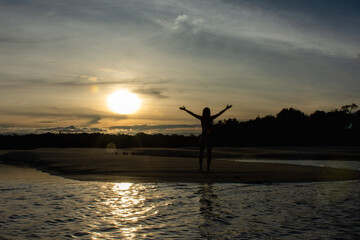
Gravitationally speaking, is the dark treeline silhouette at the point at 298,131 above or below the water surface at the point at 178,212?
above

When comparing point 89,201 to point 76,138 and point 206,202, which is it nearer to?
point 206,202

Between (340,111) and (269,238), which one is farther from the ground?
(340,111)

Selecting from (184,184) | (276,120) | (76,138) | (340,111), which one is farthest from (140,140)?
(184,184)

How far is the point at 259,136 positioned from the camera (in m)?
53.2

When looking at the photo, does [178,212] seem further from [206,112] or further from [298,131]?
[298,131]

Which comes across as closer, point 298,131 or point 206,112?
point 206,112

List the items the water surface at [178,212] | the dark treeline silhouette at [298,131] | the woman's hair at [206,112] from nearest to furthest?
the water surface at [178,212] → the woman's hair at [206,112] → the dark treeline silhouette at [298,131]

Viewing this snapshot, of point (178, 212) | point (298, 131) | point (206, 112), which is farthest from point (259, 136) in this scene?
point (178, 212)

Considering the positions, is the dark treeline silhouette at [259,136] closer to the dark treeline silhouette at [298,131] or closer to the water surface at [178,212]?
the dark treeline silhouette at [298,131]

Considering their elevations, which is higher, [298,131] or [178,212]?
[298,131]

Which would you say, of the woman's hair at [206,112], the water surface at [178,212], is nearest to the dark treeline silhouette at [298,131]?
the woman's hair at [206,112]

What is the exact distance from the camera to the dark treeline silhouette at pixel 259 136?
50.9 m

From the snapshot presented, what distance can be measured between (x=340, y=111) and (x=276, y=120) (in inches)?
431

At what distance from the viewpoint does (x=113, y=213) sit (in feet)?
22.2
